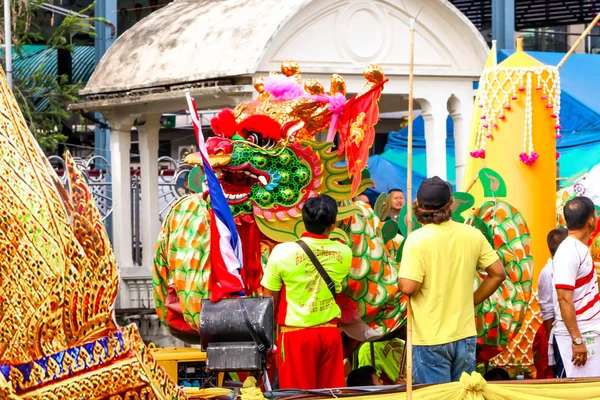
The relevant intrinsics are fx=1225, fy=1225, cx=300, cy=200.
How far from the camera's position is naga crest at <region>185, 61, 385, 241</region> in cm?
682

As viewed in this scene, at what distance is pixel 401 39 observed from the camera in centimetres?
1018

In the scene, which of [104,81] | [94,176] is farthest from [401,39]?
[94,176]

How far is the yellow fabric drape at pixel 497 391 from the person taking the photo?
219 inches

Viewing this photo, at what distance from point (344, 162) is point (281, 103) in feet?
1.95

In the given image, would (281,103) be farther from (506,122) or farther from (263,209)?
(506,122)

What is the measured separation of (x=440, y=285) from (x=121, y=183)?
5.53 meters

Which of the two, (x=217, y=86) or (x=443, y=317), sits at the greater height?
(x=217, y=86)

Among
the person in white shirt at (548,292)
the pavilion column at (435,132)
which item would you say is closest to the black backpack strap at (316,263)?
the person in white shirt at (548,292)

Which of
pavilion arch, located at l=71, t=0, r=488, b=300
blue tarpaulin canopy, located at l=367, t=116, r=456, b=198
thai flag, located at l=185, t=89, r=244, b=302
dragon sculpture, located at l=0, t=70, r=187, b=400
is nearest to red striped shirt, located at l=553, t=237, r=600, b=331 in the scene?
thai flag, located at l=185, t=89, r=244, b=302

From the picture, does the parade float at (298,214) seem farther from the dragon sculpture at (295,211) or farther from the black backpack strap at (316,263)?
the black backpack strap at (316,263)

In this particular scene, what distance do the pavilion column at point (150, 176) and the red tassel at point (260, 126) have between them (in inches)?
157

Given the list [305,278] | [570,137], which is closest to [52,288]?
[305,278]

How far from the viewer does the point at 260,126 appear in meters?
6.89

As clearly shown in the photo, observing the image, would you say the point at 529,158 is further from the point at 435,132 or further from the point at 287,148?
the point at 435,132
